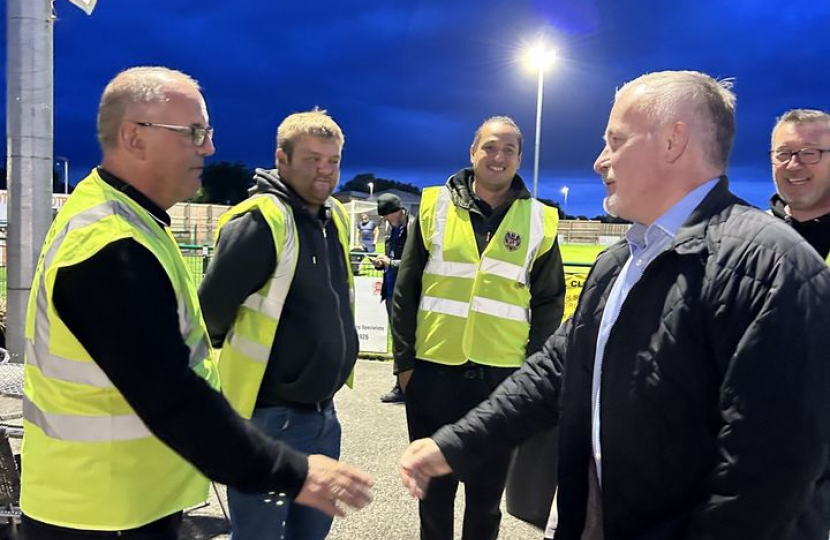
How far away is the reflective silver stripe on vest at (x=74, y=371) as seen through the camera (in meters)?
1.68

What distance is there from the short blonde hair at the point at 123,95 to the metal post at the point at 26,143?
13.6 ft

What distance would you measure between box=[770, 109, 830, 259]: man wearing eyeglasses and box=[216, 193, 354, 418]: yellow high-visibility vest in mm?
2485

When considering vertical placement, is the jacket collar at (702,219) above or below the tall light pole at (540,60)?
below

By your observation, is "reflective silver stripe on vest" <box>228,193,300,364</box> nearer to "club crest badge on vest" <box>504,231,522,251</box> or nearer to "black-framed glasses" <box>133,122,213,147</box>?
"black-framed glasses" <box>133,122,213,147</box>

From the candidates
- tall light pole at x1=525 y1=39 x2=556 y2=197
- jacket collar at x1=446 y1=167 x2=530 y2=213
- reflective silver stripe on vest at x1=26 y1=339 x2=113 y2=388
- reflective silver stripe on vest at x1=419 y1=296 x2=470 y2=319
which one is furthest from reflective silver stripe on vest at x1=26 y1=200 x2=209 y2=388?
A: tall light pole at x1=525 y1=39 x2=556 y2=197

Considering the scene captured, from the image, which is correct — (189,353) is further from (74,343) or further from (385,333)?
(385,333)

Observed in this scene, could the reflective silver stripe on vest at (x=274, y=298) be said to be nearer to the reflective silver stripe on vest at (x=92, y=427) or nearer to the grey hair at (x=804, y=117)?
the reflective silver stripe on vest at (x=92, y=427)

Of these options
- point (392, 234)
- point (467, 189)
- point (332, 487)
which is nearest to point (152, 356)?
point (332, 487)

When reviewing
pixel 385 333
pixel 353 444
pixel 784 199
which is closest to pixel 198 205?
pixel 385 333

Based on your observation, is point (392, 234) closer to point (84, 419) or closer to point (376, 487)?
point (376, 487)

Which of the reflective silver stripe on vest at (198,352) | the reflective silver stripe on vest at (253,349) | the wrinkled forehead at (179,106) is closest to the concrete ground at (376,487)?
the reflective silver stripe on vest at (253,349)

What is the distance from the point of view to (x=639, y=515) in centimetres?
159

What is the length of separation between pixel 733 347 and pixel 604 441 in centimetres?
40

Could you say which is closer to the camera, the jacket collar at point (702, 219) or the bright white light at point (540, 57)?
the jacket collar at point (702, 219)
